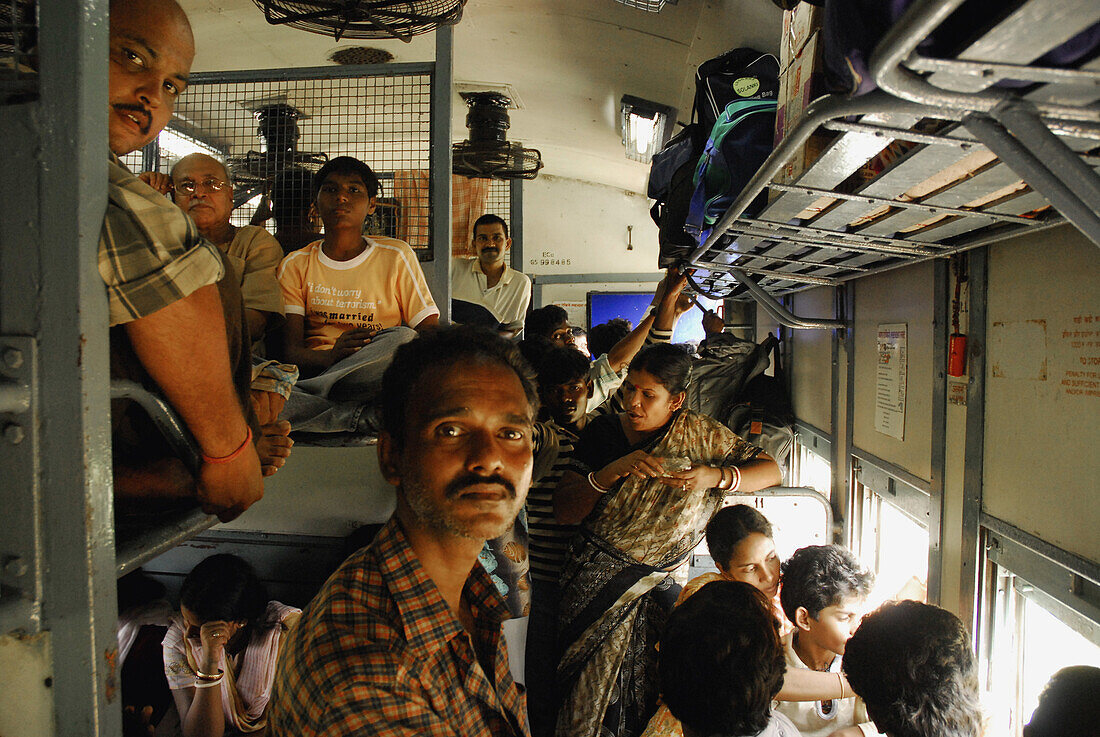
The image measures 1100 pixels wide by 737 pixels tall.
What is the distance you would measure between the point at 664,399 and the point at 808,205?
1153mm

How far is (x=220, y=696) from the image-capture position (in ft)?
8.45

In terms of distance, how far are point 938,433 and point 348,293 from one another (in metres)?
2.46

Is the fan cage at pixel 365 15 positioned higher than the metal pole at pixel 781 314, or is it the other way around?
the fan cage at pixel 365 15

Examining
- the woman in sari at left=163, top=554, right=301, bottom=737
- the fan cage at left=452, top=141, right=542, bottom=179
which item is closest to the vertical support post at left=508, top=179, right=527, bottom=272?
the fan cage at left=452, top=141, right=542, bottom=179

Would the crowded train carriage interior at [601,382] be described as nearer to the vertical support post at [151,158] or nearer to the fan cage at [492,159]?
the vertical support post at [151,158]

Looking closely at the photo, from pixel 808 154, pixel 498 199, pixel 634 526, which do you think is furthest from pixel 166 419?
pixel 498 199

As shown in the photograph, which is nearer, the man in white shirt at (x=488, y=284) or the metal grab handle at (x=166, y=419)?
the metal grab handle at (x=166, y=419)

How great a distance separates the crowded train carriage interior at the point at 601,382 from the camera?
841 millimetres

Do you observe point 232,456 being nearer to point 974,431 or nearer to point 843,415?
point 974,431

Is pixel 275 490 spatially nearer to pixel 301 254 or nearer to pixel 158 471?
pixel 301 254

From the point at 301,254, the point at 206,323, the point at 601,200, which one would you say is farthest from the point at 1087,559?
the point at 601,200

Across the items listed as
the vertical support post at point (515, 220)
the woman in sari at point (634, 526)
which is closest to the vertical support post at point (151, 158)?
the vertical support post at point (515, 220)

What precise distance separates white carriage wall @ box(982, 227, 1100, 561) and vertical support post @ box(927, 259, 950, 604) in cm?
25

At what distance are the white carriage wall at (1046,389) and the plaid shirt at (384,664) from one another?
150 centimetres
